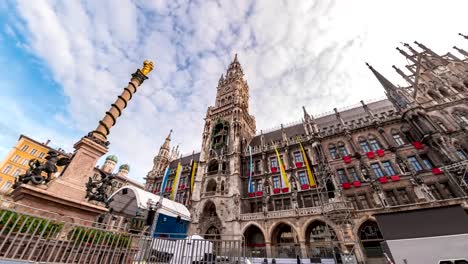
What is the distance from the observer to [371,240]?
1709 cm

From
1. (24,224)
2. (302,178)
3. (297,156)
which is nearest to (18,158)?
(24,224)

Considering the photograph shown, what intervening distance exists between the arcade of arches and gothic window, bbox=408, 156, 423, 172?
7.87 meters

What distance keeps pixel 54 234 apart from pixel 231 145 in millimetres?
25393

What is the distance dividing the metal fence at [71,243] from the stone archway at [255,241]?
610 inches

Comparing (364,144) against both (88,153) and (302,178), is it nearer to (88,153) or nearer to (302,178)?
(302,178)

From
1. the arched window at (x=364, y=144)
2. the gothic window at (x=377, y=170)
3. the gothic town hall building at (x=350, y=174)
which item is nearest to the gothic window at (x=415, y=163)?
the gothic town hall building at (x=350, y=174)

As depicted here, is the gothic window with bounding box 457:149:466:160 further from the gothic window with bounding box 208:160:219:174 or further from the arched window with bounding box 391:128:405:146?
the gothic window with bounding box 208:160:219:174

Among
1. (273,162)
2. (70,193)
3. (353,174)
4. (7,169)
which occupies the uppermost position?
(7,169)

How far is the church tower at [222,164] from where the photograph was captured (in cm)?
2388

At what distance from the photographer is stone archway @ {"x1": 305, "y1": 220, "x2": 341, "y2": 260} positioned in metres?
17.8

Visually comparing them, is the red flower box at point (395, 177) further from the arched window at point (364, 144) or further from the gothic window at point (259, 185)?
the gothic window at point (259, 185)

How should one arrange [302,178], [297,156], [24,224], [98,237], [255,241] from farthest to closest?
[297,156]
[302,178]
[255,241]
[98,237]
[24,224]

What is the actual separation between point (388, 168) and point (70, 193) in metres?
28.5

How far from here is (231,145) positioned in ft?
100
